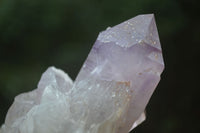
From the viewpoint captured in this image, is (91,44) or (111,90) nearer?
(111,90)

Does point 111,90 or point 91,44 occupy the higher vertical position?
point 111,90

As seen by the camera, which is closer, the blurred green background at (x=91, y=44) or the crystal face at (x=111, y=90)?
the crystal face at (x=111, y=90)

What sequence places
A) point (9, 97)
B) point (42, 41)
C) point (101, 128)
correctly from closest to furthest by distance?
1. point (101, 128)
2. point (9, 97)
3. point (42, 41)

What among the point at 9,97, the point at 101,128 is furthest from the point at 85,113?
the point at 9,97

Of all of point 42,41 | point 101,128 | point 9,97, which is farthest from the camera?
point 42,41

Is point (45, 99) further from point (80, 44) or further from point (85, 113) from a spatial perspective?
point (80, 44)
